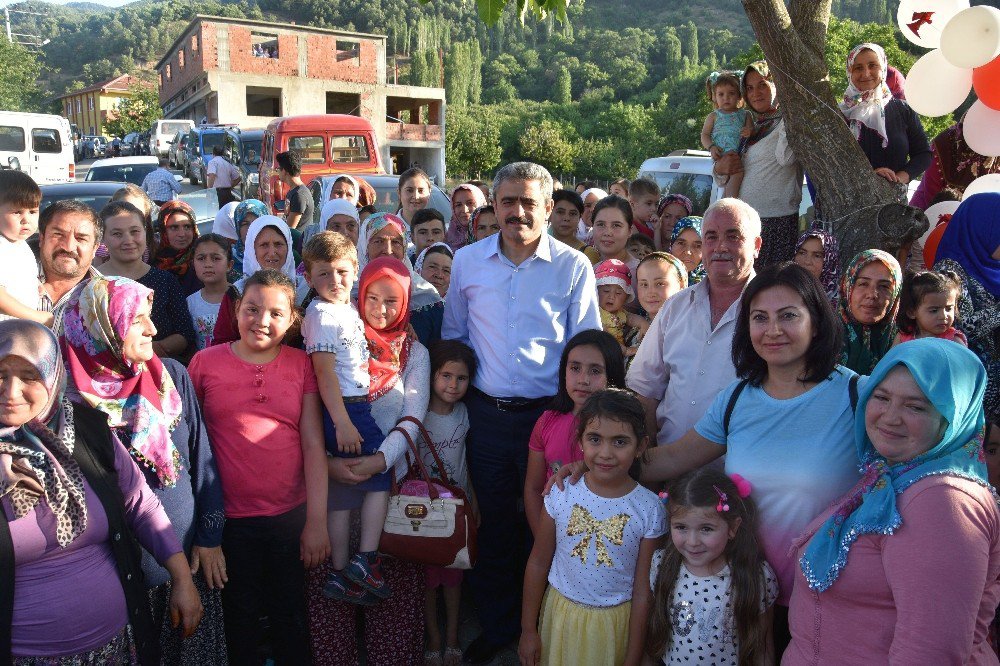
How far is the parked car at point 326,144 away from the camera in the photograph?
41.4 ft

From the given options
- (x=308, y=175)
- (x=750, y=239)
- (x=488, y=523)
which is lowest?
(x=488, y=523)

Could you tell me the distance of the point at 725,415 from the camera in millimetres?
2359

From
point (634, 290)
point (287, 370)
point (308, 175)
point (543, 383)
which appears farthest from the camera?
point (308, 175)

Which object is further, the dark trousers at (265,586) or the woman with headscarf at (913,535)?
the dark trousers at (265,586)

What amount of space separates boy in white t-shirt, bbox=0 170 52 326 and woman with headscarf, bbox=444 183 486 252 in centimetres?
295

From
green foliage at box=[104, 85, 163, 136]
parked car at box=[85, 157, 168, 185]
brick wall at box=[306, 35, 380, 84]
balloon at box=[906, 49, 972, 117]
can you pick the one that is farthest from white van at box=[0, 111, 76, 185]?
green foliage at box=[104, 85, 163, 136]

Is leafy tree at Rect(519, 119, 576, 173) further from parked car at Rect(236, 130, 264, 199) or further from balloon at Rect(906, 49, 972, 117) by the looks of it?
balloon at Rect(906, 49, 972, 117)

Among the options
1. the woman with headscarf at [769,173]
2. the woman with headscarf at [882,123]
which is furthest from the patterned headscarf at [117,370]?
the woman with headscarf at [882,123]

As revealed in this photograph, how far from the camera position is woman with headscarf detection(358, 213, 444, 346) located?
3445mm

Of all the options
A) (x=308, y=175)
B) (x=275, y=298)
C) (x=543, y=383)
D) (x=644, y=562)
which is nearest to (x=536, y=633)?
(x=644, y=562)

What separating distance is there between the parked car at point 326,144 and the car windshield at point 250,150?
1.93 m

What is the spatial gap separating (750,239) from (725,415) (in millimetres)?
720

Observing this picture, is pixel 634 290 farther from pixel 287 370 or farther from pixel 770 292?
pixel 287 370

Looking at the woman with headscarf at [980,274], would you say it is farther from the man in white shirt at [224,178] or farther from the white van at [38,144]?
the white van at [38,144]
